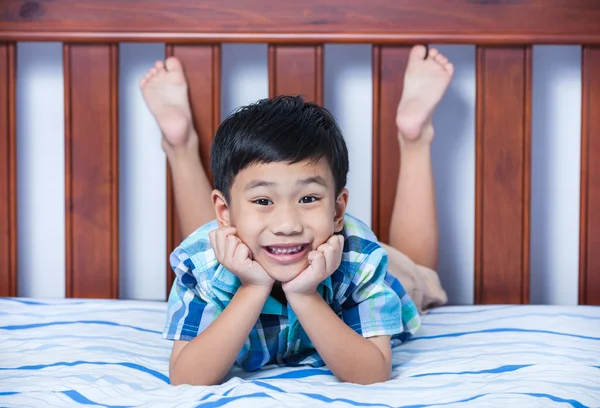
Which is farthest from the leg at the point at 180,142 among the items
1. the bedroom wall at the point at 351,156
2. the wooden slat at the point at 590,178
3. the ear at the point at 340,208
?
the wooden slat at the point at 590,178

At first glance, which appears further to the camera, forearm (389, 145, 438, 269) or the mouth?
forearm (389, 145, 438, 269)

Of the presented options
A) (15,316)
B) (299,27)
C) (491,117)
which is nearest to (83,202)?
(15,316)

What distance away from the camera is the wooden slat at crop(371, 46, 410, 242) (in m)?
1.38

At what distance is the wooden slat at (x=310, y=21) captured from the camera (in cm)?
136

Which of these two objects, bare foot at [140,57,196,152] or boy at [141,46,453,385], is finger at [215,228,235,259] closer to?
boy at [141,46,453,385]

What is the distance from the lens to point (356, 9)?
136 centimetres

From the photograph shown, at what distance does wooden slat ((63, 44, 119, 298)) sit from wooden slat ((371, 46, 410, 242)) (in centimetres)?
51

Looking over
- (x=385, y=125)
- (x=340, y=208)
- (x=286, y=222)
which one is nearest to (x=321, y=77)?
(x=385, y=125)

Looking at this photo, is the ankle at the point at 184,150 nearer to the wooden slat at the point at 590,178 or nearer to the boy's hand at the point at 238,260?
A: the boy's hand at the point at 238,260

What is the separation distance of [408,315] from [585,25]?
27.0 inches

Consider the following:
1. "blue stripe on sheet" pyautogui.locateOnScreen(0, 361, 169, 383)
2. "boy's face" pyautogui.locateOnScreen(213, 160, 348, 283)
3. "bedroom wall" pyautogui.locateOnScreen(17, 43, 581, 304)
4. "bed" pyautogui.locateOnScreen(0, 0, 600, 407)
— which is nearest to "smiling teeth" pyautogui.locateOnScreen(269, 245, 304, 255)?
"boy's face" pyautogui.locateOnScreen(213, 160, 348, 283)

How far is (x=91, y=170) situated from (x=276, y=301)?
627mm

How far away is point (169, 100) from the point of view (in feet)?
4.50

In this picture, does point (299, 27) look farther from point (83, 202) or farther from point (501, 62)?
point (83, 202)
